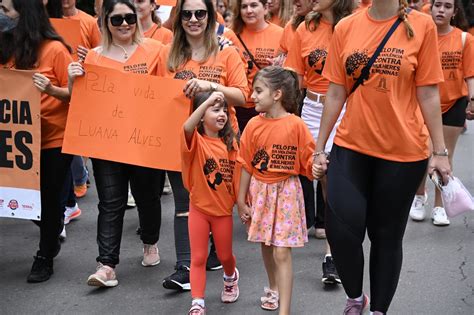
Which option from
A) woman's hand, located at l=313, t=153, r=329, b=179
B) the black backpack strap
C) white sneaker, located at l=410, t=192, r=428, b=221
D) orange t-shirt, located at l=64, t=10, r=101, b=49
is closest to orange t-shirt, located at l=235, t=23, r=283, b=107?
orange t-shirt, located at l=64, t=10, r=101, b=49

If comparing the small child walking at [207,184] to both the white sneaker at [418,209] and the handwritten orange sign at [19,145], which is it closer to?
the handwritten orange sign at [19,145]

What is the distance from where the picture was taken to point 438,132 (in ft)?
15.0

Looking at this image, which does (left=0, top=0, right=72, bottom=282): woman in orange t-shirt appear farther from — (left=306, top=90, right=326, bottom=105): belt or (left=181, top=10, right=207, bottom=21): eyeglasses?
(left=306, top=90, right=326, bottom=105): belt

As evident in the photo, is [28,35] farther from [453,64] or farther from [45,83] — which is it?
[453,64]

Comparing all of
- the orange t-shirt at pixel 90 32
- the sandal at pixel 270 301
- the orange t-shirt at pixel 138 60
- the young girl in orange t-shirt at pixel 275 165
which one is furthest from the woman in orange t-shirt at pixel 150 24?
the sandal at pixel 270 301

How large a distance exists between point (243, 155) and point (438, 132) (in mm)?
1243

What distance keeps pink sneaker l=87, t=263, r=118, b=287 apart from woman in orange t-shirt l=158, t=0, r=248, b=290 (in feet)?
1.32

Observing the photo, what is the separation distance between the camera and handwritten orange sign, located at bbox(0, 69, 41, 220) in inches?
227

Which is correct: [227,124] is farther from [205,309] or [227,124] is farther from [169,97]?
[205,309]

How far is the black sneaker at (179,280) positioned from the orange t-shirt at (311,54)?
1.65m

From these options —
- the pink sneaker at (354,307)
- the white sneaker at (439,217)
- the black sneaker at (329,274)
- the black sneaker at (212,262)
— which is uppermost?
the pink sneaker at (354,307)

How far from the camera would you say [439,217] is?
7562 mm

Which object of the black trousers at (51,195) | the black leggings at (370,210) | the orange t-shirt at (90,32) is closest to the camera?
the black leggings at (370,210)

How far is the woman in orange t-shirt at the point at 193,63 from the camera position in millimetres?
5711
